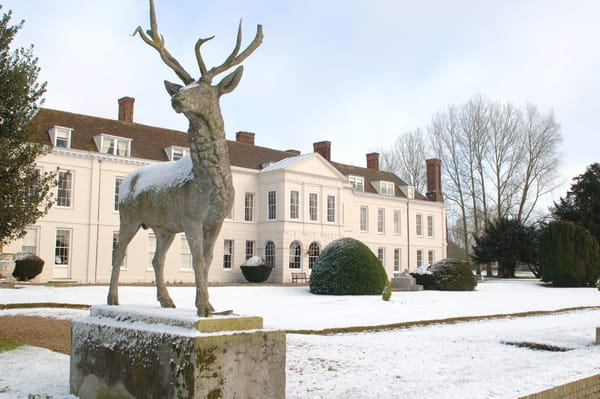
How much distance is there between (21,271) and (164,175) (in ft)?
71.0

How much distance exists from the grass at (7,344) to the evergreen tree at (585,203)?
34.9 m

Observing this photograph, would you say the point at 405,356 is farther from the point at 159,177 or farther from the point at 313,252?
the point at 313,252

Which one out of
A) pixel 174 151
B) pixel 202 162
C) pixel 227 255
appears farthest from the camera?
pixel 227 255

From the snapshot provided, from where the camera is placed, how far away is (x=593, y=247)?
30406mm

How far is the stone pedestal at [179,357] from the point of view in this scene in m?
4.27

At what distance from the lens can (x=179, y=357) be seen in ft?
14.1

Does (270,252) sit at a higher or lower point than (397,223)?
lower

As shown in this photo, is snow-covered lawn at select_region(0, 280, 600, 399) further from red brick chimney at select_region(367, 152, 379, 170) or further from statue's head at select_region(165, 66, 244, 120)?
red brick chimney at select_region(367, 152, 379, 170)

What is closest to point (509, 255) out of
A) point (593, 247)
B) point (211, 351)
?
point (593, 247)

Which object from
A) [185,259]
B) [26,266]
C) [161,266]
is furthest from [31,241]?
[161,266]

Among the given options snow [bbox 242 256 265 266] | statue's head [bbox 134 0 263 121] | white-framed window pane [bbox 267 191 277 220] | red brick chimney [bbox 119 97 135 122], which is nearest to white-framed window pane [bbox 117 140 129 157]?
red brick chimney [bbox 119 97 135 122]

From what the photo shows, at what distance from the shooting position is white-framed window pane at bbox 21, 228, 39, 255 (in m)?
25.7

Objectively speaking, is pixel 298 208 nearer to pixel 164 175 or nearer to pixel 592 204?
pixel 592 204

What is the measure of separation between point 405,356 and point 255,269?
2261 centimetres
